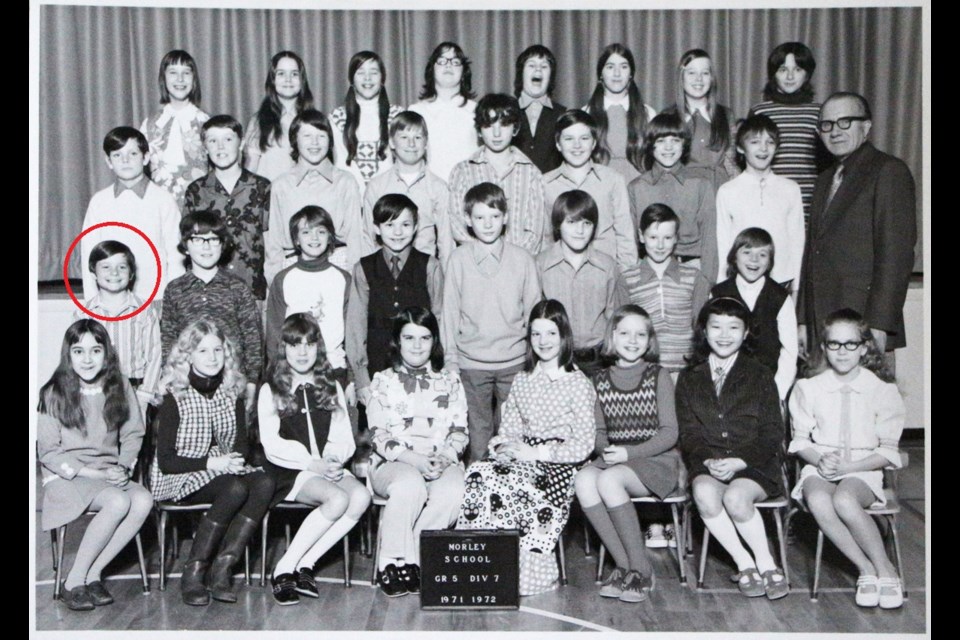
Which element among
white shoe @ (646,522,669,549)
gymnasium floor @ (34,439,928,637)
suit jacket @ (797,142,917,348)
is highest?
suit jacket @ (797,142,917,348)

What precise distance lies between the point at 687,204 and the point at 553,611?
1616 millimetres

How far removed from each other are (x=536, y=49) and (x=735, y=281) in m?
1.18

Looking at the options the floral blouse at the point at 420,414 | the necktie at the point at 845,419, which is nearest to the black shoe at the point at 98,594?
the floral blouse at the point at 420,414

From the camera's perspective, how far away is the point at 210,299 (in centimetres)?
374

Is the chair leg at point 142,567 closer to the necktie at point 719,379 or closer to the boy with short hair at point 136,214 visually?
the boy with short hair at point 136,214

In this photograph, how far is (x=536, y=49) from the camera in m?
3.82

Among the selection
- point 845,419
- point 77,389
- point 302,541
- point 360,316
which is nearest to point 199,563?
point 302,541

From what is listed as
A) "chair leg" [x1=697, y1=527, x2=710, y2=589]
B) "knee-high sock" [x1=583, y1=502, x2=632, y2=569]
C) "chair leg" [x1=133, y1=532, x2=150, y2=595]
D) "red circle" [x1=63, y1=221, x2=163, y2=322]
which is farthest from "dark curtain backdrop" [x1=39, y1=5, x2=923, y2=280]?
"knee-high sock" [x1=583, y1=502, x2=632, y2=569]

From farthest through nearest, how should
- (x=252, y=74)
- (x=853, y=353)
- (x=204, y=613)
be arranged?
(x=252, y=74) < (x=853, y=353) < (x=204, y=613)

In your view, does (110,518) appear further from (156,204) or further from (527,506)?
(527,506)

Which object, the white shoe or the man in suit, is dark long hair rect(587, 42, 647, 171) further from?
the white shoe

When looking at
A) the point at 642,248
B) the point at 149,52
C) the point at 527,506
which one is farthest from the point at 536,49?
the point at 527,506

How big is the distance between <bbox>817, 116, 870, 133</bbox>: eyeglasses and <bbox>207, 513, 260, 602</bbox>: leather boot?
102 inches

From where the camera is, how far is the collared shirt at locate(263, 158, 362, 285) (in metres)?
3.85
